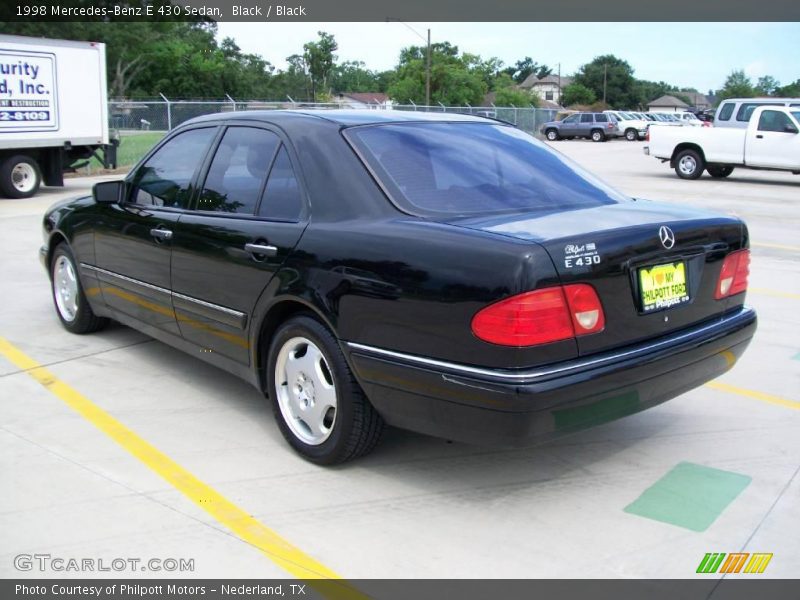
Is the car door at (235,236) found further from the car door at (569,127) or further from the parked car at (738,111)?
the car door at (569,127)

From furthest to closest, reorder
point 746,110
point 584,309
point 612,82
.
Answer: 1. point 612,82
2. point 746,110
3. point 584,309

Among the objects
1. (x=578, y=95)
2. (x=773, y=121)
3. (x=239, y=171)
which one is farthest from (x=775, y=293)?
(x=578, y=95)

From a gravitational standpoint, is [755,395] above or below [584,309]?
below

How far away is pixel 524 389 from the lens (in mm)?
3027

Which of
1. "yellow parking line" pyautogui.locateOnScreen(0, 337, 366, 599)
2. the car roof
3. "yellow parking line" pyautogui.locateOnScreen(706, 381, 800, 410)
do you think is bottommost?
"yellow parking line" pyautogui.locateOnScreen(0, 337, 366, 599)

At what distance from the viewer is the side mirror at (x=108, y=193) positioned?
208 inches

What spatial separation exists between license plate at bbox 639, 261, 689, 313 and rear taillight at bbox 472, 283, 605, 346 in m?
0.36

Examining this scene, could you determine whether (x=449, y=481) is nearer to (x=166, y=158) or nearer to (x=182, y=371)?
(x=182, y=371)

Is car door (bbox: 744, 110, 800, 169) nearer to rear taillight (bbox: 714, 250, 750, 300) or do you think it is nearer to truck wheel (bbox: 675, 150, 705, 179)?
truck wheel (bbox: 675, 150, 705, 179)

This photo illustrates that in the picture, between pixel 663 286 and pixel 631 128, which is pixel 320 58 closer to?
pixel 631 128

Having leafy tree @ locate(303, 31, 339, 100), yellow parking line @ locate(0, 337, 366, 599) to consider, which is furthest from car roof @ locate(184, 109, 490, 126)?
leafy tree @ locate(303, 31, 339, 100)

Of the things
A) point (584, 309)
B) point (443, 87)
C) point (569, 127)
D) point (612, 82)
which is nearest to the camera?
point (584, 309)

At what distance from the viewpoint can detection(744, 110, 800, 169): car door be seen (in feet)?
61.8

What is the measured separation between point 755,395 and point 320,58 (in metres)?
94.0
